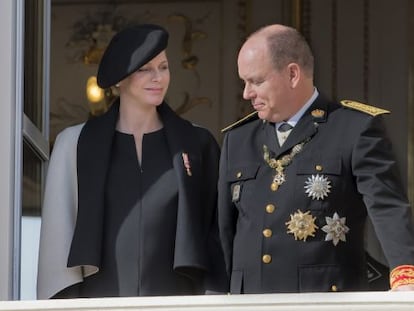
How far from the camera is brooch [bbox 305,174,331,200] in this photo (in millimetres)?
4504

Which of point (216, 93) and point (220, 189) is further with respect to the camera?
point (216, 93)

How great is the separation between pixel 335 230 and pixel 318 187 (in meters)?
0.13

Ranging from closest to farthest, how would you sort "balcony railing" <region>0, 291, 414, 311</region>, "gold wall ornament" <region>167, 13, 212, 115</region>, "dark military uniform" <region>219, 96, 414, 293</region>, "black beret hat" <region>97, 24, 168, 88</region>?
1. "balcony railing" <region>0, 291, 414, 311</region>
2. "dark military uniform" <region>219, 96, 414, 293</region>
3. "black beret hat" <region>97, 24, 168, 88</region>
4. "gold wall ornament" <region>167, 13, 212, 115</region>

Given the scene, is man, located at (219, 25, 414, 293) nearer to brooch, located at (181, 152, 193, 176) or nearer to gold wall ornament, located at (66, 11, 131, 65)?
brooch, located at (181, 152, 193, 176)

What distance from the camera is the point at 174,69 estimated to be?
8641mm

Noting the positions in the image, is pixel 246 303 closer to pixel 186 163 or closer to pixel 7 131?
pixel 186 163

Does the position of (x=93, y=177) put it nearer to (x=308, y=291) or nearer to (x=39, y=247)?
(x=39, y=247)

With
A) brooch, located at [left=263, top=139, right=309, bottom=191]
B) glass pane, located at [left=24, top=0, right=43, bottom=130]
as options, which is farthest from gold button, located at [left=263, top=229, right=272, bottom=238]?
glass pane, located at [left=24, top=0, right=43, bottom=130]

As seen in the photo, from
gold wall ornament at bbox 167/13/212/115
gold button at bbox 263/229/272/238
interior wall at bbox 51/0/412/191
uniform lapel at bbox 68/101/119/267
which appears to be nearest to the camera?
gold button at bbox 263/229/272/238

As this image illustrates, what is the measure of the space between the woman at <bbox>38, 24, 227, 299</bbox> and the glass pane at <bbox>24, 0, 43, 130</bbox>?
0.25 meters

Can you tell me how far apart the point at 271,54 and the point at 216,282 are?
2.22 ft

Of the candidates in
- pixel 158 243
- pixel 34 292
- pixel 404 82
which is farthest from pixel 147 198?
pixel 404 82

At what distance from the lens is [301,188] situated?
4.54m

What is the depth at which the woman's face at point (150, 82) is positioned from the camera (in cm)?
485
